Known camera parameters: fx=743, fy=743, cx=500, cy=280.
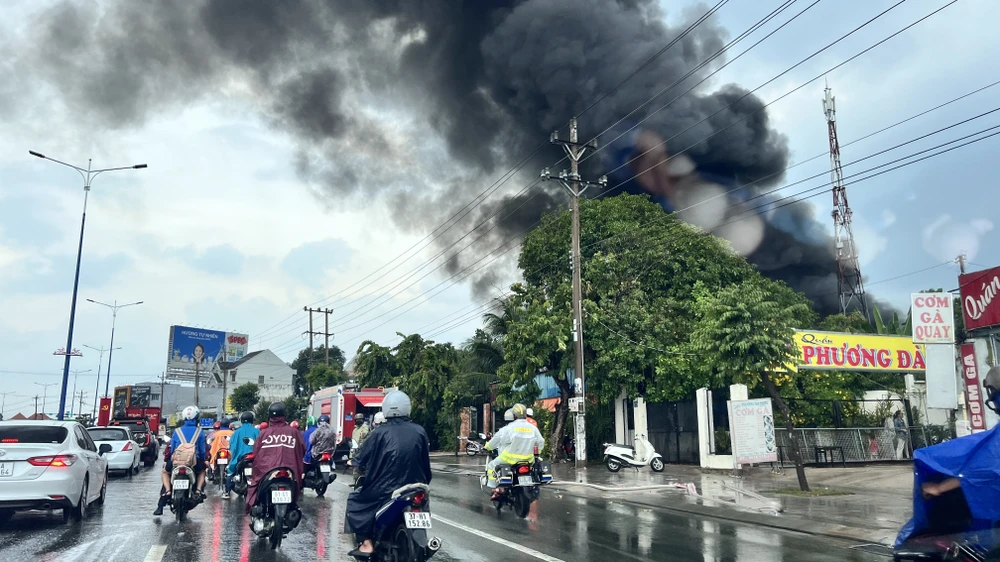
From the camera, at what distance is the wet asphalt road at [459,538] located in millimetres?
8109

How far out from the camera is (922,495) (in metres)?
4.35

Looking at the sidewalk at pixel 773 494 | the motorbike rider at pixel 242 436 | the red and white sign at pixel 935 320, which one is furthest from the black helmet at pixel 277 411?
the red and white sign at pixel 935 320

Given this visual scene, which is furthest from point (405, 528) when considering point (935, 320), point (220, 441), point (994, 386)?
point (935, 320)

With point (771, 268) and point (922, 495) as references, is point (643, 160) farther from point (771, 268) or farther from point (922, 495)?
point (922, 495)

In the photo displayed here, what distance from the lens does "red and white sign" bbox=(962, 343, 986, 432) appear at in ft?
44.3

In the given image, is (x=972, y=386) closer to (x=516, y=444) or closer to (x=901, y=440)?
(x=516, y=444)

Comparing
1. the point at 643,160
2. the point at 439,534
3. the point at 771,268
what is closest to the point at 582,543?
the point at 439,534

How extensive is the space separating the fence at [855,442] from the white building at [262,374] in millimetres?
80915

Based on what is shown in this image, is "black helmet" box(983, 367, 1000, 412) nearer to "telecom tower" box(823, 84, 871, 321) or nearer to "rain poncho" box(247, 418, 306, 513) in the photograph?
"rain poncho" box(247, 418, 306, 513)

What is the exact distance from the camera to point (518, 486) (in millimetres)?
11766

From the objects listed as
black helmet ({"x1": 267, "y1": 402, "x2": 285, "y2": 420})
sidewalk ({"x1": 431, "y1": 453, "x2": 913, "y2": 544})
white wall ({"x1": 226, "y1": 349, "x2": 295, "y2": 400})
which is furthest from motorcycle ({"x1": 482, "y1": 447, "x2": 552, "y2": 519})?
white wall ({"x1": 226, "y1": 349, "x2": 295, "y2": 400})

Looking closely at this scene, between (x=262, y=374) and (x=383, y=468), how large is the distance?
98224mm

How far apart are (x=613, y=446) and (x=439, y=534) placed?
14.3 m

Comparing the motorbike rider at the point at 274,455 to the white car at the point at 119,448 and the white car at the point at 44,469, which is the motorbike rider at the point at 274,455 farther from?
the white car at the point at 119,448
